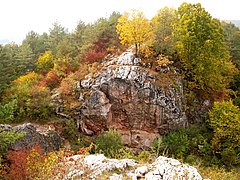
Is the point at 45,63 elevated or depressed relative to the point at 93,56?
depressed

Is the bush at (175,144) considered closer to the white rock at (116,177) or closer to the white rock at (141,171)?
the white rock at (141,171)

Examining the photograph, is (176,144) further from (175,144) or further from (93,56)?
(93,56)

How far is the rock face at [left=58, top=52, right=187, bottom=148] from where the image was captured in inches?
925

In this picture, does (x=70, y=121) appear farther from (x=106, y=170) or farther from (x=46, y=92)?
(x=106, y=170)

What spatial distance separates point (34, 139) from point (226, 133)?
47.9 feet

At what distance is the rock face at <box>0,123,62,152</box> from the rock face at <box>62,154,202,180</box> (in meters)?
8.43

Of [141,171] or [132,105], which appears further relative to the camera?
[132,105]

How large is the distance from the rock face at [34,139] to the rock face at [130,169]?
8431mm

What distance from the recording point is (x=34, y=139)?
1811cm

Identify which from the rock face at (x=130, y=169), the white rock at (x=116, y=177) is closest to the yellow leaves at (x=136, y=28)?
the rock face at (x=130, y=169)

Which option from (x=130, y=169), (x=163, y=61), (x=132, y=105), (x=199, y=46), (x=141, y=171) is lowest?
(x=130, y=169)

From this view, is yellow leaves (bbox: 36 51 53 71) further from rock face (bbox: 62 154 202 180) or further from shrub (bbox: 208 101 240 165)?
rock face (bbox: 62 154 202 180)

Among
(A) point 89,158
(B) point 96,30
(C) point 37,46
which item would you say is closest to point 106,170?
(A) point 89,158

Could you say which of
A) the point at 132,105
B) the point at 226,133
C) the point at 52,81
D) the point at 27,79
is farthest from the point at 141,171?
the point at 27,79
